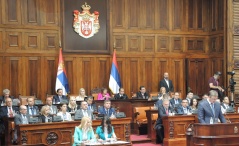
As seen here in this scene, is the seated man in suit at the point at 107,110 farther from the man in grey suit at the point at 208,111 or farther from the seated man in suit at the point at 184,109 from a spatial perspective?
the man in grey suit at the point at 208,111

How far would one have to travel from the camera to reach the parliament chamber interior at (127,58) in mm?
12188

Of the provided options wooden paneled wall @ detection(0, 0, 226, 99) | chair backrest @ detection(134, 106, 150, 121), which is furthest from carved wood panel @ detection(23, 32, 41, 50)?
chair backrest @ detection(134, 106, 150, 121)

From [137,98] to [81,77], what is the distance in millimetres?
2280

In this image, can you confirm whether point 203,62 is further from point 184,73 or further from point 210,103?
point 210,103

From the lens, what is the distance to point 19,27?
46.4ft

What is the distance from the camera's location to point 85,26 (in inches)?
596

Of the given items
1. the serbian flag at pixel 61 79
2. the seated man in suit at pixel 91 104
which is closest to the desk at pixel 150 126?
the seated man in suit at pixel 91 104

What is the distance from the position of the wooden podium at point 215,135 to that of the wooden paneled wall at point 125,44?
710 centimetres

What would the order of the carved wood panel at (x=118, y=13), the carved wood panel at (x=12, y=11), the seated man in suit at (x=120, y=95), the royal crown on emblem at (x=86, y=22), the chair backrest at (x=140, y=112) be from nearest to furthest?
the chair backrest at (x=140, y=112), the carved wood panel at (x=12, y=11), the seated man in suit at (x=120, y=95), the royal crown on emblem at (x=86, y=22), the carved wood panel at (x=118, y=13)

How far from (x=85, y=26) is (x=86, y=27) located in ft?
0.16

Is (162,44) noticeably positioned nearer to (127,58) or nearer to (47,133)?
(127,58)

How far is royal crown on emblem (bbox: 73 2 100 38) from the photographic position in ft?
49.1

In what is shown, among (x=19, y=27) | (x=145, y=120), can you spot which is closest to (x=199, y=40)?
(x=145, y=120)

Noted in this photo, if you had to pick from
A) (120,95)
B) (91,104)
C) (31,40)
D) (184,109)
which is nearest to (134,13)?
(120,95)
